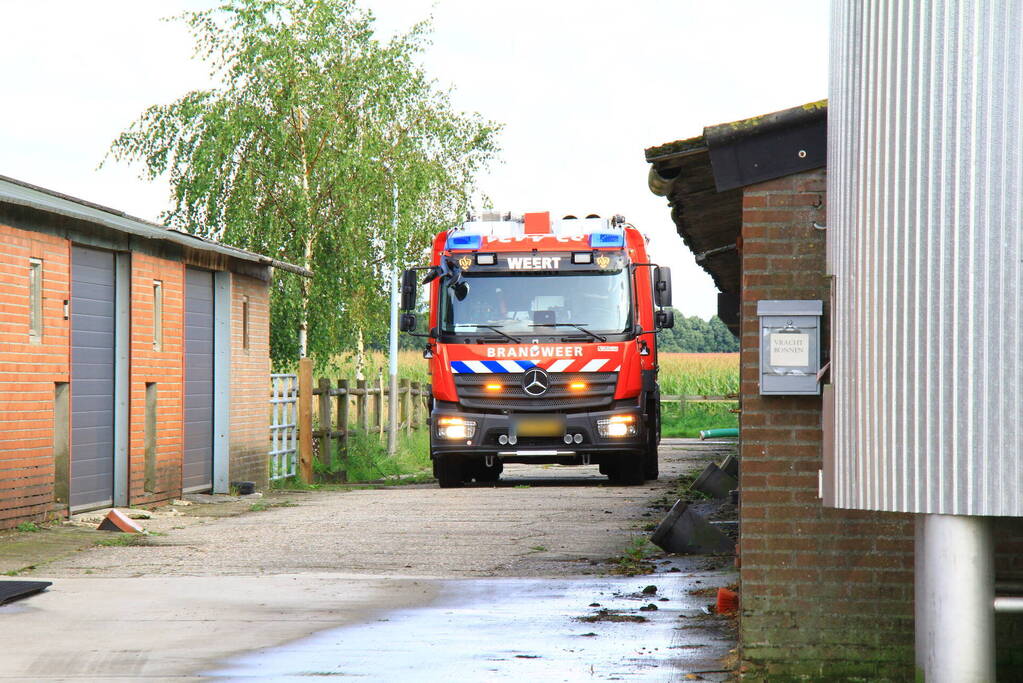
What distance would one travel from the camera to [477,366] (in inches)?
695

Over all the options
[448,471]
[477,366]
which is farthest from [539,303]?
[448,471]

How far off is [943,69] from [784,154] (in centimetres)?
157

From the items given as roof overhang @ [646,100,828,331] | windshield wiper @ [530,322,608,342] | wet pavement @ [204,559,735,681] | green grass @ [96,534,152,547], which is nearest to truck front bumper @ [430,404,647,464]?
windshield wiper @ [530,322,608,342]

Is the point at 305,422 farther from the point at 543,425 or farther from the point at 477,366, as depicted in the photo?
the point at 543,425

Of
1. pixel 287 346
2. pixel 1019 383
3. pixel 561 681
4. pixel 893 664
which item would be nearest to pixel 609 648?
pixel 561 681

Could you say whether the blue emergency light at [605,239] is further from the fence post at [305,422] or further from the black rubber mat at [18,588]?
the black rubber mat at [18,588]

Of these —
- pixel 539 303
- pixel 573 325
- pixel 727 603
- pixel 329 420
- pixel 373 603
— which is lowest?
pixel 373 603

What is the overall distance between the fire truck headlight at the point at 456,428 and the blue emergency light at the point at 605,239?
267 cm

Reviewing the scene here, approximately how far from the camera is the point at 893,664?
20.2 ft

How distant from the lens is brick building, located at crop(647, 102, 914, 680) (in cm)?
623

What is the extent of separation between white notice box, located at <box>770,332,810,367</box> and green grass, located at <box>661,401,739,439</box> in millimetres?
37077

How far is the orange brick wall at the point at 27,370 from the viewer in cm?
1296

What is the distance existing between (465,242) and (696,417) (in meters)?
28.3

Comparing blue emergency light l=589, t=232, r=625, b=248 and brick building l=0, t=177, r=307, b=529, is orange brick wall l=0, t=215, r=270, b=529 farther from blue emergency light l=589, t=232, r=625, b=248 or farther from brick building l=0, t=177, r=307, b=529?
blue emergency light l=589, t=232, r=625, b=248
